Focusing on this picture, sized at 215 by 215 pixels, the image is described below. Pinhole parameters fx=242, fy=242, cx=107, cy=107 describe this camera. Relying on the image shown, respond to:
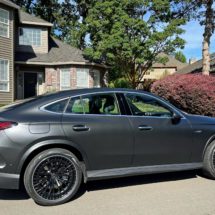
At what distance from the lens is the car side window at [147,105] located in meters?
4.15

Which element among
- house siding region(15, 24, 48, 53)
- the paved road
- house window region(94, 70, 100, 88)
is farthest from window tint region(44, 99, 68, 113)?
house siding region(15, 24, 48, 53)

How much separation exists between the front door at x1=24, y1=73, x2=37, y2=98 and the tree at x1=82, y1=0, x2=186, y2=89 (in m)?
4.67

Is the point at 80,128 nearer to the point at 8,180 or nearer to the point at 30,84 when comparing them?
the point at 8,180

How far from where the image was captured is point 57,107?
3627mm

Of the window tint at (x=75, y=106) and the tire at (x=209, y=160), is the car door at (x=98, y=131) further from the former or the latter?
the tire at (x=209, y=160)

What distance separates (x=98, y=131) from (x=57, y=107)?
71 cm

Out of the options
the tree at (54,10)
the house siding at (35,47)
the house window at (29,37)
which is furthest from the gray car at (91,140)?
the tree at (54,10)

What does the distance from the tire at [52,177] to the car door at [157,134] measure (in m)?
1.01

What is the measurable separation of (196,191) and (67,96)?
2.61m

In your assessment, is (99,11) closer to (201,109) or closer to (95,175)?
(201,109)

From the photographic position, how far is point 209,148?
438 cm

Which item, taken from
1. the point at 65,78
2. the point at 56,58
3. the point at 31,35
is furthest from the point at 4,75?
the point at 31,35

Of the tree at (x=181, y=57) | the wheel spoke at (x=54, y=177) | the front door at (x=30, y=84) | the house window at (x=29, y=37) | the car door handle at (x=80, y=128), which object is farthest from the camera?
the tree at (x=181, y=57)

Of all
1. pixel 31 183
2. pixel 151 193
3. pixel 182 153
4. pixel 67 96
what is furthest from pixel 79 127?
pixel 182 153
